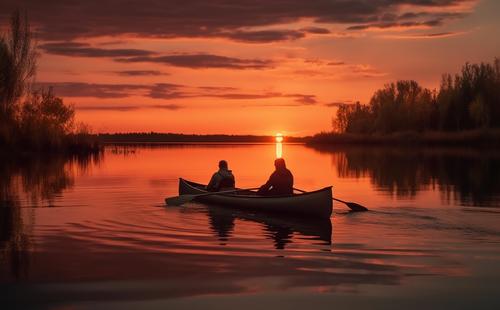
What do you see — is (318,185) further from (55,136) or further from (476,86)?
(476,86)

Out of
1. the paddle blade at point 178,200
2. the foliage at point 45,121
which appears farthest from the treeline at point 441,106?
the paddle blade at point 178,200

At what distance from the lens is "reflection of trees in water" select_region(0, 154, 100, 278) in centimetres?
1087

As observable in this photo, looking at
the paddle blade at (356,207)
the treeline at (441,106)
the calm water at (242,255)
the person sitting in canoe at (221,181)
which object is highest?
the treeline at (441,106)

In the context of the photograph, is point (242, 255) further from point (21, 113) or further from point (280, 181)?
point (21, 113)

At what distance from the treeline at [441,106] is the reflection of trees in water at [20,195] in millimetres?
61606

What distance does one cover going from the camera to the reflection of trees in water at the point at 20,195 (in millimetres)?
10867

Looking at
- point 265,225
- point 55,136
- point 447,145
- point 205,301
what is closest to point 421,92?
point 447,145

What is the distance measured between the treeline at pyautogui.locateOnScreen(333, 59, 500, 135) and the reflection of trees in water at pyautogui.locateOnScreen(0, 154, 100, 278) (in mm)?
61606

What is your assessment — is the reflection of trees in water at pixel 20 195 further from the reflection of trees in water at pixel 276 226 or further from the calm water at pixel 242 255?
the reflection of trees in water at pixel 276 226

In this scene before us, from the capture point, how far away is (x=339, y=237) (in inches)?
509

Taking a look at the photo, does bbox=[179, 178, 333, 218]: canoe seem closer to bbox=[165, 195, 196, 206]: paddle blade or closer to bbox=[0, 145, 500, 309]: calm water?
bbox=[0, 145, 500, 309]: calm water

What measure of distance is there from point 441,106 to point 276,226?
261ft

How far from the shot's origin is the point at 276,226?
14789mm

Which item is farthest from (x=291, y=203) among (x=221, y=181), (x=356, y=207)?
(x=221, y=181)
